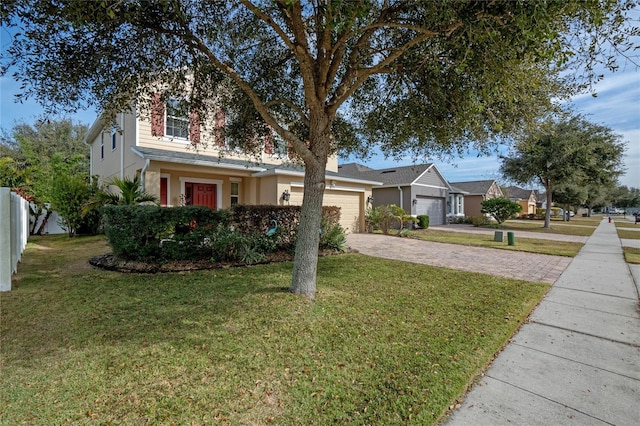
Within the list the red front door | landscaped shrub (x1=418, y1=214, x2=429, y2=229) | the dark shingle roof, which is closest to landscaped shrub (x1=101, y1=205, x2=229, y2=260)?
the red front door

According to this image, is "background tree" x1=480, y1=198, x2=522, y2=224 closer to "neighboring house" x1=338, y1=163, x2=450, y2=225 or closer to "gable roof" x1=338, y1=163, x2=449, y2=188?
"neighboring house" x1=338, y1=163, x2=450, y2=225

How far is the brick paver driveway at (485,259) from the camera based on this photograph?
758 centimetres

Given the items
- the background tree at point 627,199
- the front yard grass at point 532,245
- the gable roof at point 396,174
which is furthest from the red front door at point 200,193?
the background tree at point 627,199

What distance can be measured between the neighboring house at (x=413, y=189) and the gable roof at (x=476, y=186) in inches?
337

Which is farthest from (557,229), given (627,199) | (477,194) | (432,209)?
(627,199)

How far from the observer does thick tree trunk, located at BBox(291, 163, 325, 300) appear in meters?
4.73

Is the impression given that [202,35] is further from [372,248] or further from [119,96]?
[372,248]

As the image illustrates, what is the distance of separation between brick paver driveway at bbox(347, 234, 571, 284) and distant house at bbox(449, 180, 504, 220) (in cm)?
2379

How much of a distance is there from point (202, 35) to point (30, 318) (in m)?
5.10

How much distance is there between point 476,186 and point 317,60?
114 feet

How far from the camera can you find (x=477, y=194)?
33.1 meters

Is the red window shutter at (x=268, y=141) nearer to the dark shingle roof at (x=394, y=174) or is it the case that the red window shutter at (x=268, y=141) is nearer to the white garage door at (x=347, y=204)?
the white garage door at (x=347, y=204)

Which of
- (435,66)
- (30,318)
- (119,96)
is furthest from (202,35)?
(30,318)

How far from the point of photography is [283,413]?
2361mm
